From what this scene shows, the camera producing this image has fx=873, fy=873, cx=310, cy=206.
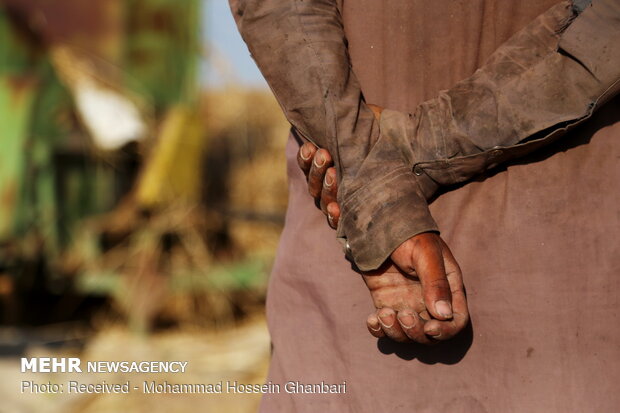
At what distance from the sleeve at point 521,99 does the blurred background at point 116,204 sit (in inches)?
112

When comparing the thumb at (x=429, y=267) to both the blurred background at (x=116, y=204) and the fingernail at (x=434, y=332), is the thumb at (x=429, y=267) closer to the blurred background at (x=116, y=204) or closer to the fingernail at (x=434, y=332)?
the fingernail at (x=434, y=332)

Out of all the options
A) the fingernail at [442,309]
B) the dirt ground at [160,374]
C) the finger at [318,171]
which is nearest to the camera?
the fingernail at [442,309]

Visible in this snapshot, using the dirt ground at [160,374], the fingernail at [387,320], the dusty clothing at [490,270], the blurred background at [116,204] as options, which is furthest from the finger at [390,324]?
the blurred background at [116,204]

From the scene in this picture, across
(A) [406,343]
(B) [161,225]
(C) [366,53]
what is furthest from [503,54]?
(B) [161,225]

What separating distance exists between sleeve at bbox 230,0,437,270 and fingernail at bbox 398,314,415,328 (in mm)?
87

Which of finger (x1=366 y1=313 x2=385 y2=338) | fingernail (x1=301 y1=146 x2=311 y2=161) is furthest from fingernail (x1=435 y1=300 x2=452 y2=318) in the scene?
fingernail (x1=301 y1=146 x2=311 y2=161)

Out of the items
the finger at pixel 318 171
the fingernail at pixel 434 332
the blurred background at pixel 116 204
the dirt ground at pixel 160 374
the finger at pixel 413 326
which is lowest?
the fingernail at pixel 434 332

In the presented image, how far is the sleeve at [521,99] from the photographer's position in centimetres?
124

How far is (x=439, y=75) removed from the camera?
1.41m

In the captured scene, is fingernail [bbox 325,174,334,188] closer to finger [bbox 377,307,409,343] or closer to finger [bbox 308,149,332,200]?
A: finger [bbox 308,149,332,200]

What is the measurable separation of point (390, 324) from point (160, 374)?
9.22 feet

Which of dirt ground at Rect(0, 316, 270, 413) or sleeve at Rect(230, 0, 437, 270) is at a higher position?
dirt ground at Rect(0, 316, 270, 413)

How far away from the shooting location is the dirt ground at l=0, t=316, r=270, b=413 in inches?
141

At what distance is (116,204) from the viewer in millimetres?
4965
